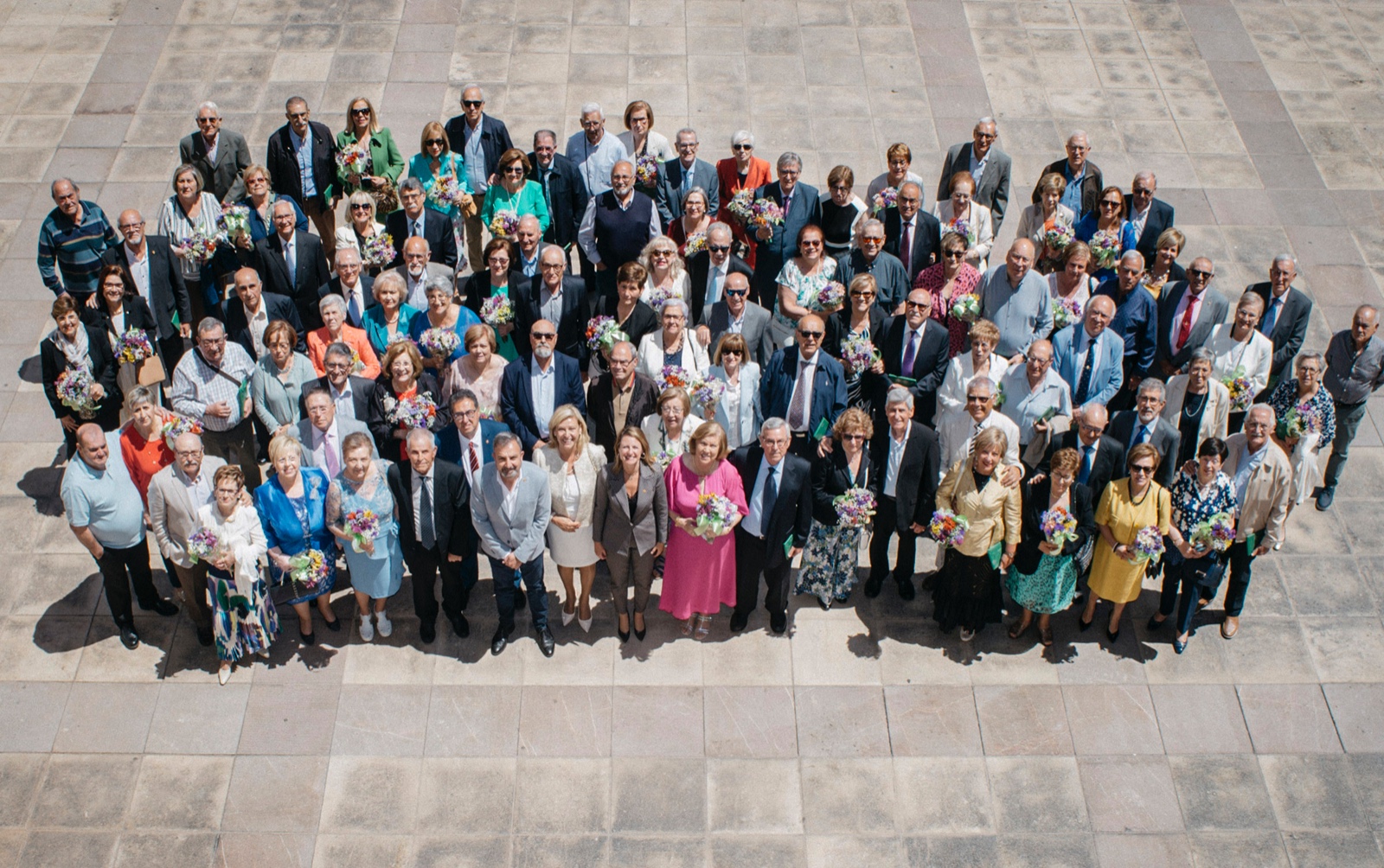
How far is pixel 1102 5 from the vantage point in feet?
53.9

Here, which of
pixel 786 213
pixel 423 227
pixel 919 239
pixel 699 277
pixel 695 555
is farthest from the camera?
pixel 786 213

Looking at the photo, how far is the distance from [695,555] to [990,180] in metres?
5.04

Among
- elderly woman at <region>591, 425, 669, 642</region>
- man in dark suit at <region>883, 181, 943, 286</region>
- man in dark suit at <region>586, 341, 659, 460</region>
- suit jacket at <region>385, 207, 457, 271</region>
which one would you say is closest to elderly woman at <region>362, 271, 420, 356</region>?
suit jacket at <region>385, 207, 457, 271</region>

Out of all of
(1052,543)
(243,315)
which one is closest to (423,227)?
(243,315)

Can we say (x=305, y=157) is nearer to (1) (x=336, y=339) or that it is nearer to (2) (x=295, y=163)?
(2) (x=295, y=163)

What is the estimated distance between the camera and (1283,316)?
9.69 metres

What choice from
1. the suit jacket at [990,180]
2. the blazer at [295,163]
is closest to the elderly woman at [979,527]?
the suit jacket at [990,180]

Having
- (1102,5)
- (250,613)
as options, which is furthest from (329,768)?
(1102,5)

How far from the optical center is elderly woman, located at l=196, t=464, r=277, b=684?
797cm

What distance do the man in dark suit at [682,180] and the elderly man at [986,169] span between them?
2189mm

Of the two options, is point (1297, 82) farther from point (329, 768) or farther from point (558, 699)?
point (329, 768)

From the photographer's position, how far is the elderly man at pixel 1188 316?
958 centimetres

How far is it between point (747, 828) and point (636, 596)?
6.22 ft

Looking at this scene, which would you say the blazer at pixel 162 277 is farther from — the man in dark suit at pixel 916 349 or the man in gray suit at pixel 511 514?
the man in dark suit at pixel 916 349
